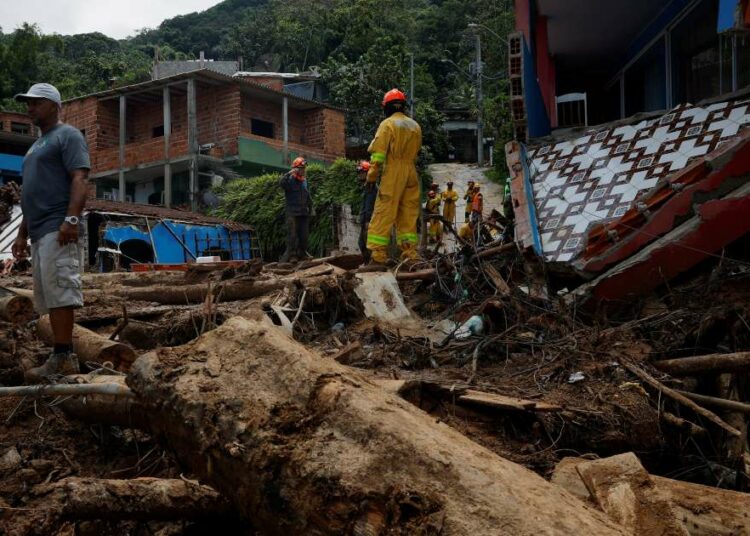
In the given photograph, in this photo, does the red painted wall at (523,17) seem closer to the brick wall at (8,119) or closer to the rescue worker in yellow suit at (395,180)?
the rescue worker in yellow suit at (395,180)

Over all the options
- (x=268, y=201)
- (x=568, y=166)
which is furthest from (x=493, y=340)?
(x=268, y=201)

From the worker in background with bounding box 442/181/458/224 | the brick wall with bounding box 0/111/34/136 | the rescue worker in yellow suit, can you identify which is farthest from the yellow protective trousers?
the brick wall with bounding box 0/111/34/136

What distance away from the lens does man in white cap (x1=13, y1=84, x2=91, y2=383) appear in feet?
13.8

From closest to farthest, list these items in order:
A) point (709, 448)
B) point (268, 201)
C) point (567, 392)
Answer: point (709, 448) → point (567, 392) → point (268, 201)

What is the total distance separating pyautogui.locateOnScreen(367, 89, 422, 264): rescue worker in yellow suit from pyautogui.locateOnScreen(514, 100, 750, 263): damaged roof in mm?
1205

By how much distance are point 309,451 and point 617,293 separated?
4.27 metres

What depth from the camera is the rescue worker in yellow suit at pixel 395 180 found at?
8.15 m

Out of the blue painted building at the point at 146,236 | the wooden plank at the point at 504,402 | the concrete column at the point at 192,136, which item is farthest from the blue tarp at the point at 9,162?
the wooden plank at the point at 504,402

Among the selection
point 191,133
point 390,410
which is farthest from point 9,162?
point 390,410

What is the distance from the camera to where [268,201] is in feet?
76.4

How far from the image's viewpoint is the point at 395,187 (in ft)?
27.0

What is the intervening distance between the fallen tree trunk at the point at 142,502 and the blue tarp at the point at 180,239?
51.9ft

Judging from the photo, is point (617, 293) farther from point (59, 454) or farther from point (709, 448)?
point (59, 454)

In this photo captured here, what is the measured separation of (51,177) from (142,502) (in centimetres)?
243
